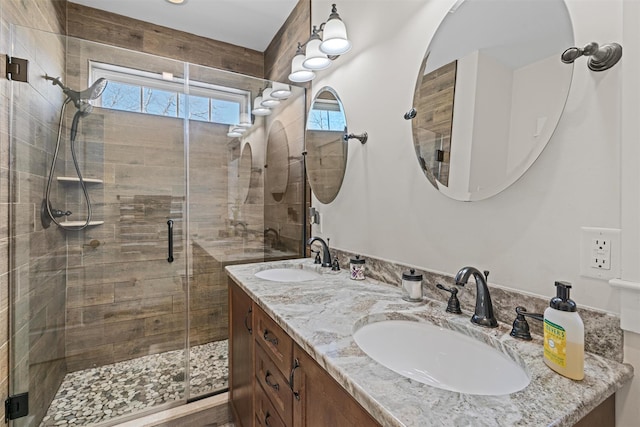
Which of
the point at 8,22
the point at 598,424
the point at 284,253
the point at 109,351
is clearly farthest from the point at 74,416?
the point at 598,424

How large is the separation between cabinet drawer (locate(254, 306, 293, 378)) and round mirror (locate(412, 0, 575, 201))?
2.60 ft

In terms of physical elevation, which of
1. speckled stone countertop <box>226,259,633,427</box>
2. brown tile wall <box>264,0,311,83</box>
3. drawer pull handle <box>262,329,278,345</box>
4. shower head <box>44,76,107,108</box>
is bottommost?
drawer pull handle <box>262,329,278,345</box>

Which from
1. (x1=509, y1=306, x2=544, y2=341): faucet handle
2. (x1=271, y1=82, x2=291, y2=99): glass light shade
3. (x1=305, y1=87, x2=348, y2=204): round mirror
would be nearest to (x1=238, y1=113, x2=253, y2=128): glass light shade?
(x1=271, y1=82, x2=291, y2=99): glass light shade

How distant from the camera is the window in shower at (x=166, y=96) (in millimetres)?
2230

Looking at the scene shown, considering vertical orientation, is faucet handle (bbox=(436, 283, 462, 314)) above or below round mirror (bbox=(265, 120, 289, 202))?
below

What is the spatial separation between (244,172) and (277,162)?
1.01 ft

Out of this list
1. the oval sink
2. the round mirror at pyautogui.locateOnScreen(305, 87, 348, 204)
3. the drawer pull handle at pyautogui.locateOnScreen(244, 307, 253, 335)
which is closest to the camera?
the oval sink

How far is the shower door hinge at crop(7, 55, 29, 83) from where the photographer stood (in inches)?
59.7

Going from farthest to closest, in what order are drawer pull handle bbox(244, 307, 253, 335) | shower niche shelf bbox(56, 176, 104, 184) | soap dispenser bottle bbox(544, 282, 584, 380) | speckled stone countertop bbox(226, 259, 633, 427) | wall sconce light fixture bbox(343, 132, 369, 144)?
shower niche shelf bbox(56, 176, 104, 184) → wall sconce light fixture bbox(343, 132, 369, 144) → drawer pull handle bbox(244, 307, 253, 335) → soap dispenser bottle bbox(544, 282, 584, 380) → speckled stone countertop bbox(226, 259, 633, 427)

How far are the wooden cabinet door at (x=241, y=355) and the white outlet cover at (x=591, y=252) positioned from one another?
120cm

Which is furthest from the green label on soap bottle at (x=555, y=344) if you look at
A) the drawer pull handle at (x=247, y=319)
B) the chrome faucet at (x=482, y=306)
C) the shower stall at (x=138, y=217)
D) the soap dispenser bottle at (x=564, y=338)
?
the shower stall at (x=138, y=217)

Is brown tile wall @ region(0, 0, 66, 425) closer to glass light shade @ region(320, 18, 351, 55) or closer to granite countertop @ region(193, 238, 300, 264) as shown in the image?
granite countertop @ region(193, 238, 300, 264)

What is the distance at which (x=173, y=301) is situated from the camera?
251cm

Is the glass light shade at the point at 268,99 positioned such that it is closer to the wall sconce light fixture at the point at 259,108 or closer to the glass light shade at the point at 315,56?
the wall sconce light fixture at the point at 259,108
